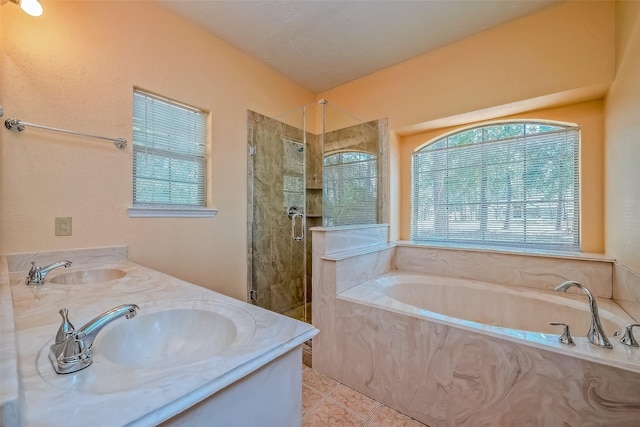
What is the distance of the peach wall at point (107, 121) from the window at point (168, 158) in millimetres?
79

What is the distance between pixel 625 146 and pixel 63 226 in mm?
3431

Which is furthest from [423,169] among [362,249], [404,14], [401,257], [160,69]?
[160,69]

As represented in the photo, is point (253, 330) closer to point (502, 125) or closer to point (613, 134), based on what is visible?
point (613, 134)

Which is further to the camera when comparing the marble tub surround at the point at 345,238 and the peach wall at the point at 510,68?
the marble tub surround at the point at 345,238

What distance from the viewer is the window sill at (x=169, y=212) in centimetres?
179

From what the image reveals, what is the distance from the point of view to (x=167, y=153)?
6.63ft

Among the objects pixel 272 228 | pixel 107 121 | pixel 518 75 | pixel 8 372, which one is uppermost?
pixel 518 75

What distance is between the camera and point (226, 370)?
1.92 ft

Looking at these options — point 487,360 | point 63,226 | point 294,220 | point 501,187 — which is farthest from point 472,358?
point 63,226

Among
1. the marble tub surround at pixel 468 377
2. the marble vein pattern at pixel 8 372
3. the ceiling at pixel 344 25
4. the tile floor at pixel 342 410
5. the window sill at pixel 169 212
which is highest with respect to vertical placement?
the ceiling at pixel 344 25

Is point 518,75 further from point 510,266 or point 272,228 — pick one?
point 272,228

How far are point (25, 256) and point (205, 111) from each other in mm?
1509

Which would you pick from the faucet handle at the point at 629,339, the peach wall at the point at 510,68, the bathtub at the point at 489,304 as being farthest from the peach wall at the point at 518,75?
the faucet handle at the point at 629,339

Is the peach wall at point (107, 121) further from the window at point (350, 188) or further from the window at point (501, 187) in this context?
the window at point (501, 187)
